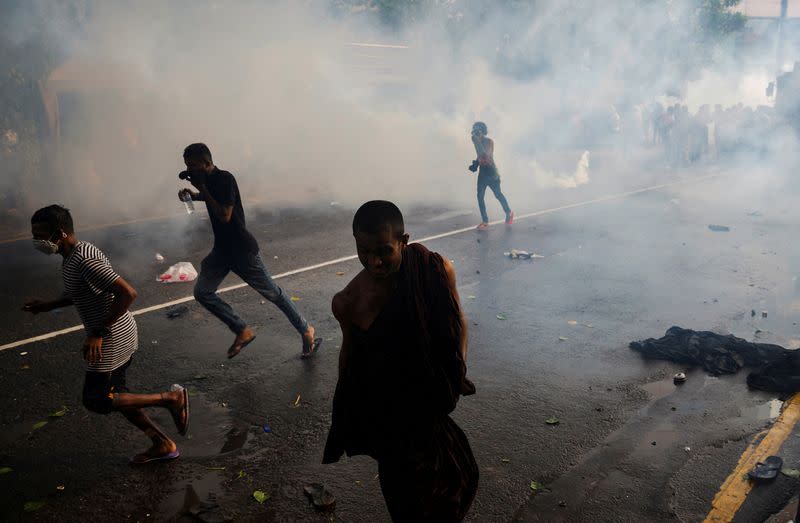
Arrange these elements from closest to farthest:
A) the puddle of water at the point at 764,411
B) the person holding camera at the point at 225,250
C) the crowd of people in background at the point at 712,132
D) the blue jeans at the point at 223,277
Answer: the puddle of water at the point at 764,411, the person holding camera at the point at 225,250, the blue jeans at the point at 223,277, the crowd of people in background at the point at 712,132

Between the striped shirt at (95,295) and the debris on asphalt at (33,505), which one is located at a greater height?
the striped shirt at (95,295)

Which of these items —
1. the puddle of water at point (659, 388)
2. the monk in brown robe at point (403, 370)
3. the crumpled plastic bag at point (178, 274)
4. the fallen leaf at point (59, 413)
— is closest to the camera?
the monk in brown robe at point (403, 370)

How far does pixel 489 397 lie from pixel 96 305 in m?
2.75

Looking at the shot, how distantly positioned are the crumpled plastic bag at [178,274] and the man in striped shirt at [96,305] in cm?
429

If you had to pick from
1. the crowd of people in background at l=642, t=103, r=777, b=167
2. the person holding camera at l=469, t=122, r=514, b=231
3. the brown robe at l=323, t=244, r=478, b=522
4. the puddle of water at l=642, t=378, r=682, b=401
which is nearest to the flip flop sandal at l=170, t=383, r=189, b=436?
the brown robe at l=323, t=244, r=478, b=522

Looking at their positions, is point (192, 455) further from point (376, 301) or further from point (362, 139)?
point (362, 139)

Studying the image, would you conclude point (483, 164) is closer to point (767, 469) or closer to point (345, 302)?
point (767, 469)

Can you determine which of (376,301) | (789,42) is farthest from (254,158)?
(789,42)

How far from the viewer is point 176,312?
22.6 feet

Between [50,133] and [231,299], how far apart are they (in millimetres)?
10440

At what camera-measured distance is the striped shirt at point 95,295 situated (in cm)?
362

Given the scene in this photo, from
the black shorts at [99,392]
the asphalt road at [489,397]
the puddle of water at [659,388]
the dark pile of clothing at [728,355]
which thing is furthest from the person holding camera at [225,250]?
the dark pile of clothing at [728,355]

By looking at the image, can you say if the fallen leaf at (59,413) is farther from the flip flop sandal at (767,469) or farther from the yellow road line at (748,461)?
the flip flop sandal at (767,469)

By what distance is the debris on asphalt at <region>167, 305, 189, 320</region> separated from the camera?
22.4 feet
